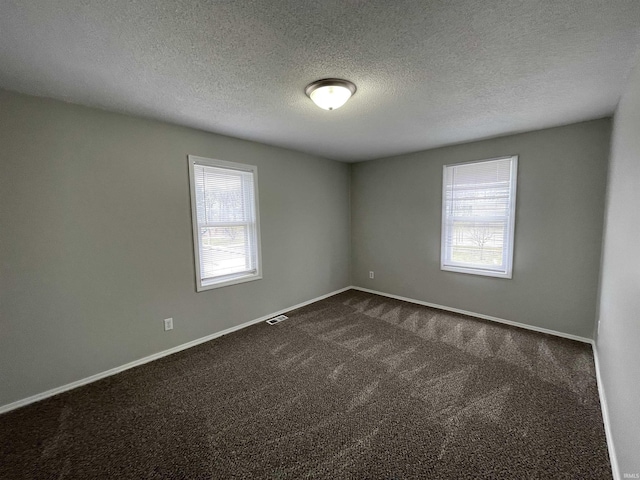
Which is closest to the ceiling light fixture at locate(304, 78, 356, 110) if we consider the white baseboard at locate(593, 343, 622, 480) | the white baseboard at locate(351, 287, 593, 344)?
the white baseboard at locate(593, 343, 622, 480)

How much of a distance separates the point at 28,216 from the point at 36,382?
131cm

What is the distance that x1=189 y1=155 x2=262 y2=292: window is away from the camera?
2.92 m

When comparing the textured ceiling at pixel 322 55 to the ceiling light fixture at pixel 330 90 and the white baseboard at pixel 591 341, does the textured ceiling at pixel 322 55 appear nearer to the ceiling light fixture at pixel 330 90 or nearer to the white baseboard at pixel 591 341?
the ceiling light fixture at pixel 330 90

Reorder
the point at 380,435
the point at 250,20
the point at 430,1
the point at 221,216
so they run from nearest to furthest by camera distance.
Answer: the point at 430,1 < the point at 250,20 < the point at 380,435 < the point at 221,216

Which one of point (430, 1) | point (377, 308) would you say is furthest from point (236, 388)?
point (430, 1)

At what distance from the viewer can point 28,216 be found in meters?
1.97

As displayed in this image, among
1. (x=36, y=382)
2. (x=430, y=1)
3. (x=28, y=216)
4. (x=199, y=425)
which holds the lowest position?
(x=199, y=425)

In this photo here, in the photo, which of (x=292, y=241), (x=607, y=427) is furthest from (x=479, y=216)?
(x=292, y=241)

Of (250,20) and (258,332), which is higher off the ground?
(250,20)

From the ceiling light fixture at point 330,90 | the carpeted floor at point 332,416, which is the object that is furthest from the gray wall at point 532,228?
the ceiling light fixture at point 330,90

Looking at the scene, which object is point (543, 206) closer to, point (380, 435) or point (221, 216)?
point (380, 435)

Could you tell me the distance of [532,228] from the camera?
3.01m

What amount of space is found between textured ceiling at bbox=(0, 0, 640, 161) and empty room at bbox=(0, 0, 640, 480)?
2 centimetres

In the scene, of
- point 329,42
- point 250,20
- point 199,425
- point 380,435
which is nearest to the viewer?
point 250,20
